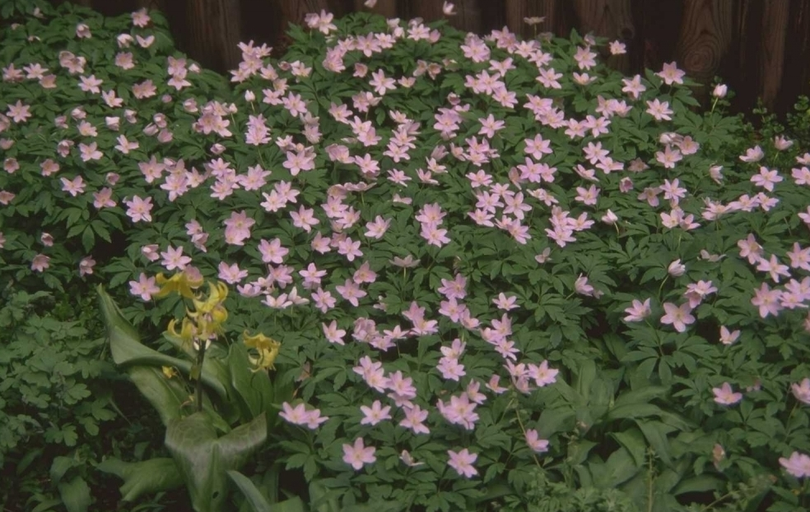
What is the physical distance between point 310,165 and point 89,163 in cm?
86

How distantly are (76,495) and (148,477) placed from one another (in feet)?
1.00

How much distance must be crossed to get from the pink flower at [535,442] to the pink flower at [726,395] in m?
0.53

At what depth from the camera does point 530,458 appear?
9.89ft

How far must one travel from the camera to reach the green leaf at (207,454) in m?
2.92

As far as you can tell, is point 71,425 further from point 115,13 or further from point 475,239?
point 115,13

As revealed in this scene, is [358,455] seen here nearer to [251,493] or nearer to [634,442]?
[251,493]

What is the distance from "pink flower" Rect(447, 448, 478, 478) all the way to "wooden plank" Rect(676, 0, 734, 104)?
2.56 meters

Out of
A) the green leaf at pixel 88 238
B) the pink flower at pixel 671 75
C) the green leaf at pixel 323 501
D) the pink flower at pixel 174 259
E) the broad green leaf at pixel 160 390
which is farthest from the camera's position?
the pink flower at pixel 671 75

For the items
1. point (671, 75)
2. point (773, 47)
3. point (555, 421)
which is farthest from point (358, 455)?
point (773, 47)

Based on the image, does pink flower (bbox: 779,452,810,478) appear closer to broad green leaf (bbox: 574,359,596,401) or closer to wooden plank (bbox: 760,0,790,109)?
broad green leaf (bbox: 574,359,596,401)

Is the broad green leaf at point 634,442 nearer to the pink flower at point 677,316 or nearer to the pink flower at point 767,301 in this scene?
the pink flower at point 677,316

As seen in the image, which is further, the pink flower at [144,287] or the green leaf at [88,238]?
the green leaf at [88,238]

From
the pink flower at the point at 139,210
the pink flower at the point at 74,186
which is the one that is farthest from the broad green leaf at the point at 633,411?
the pink flower at the point at 74,186

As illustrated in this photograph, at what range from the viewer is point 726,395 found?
2979 millimetres
